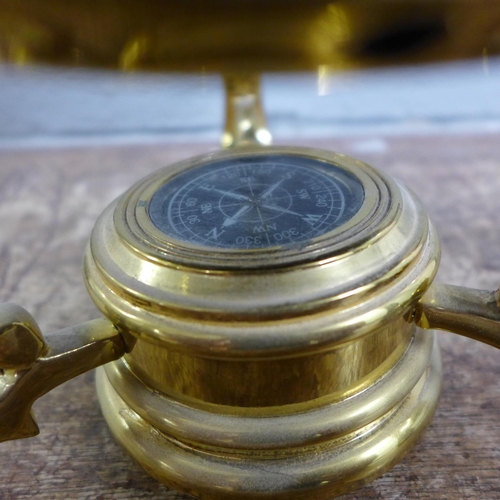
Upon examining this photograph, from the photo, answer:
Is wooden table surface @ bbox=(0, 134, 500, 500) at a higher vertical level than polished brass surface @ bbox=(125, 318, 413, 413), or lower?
lower

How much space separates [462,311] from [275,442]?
0.27 m

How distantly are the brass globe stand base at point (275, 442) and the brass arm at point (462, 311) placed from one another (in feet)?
0.22

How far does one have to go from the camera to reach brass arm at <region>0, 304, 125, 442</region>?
23.8 inches

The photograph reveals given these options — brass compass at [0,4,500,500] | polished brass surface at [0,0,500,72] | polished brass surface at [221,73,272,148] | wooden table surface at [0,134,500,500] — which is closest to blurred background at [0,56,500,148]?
wooden table surface at [0,134,500,500]

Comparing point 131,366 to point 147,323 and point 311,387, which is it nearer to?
point 147,323

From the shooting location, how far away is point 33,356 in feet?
2.04

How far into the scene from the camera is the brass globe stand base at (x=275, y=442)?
0.66m

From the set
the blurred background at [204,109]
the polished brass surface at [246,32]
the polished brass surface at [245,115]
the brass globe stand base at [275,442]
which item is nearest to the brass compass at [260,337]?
the brass globe stand base at [275,442]

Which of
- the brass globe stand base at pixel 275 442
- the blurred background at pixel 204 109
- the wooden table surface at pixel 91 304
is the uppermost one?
the brass globe stand base at pixel 275 442

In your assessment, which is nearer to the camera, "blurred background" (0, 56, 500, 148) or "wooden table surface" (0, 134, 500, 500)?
"wooden table surface" (0, 134, 500, 500)

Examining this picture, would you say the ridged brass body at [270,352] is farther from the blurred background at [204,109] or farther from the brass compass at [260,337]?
the blurred background at [204,109]

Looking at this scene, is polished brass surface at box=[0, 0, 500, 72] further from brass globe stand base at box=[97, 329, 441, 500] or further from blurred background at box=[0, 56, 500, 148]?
blurred background at box=[0, 56, 500, 148]

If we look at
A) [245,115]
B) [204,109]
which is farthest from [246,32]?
[204,109]

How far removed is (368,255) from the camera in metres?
0.64
